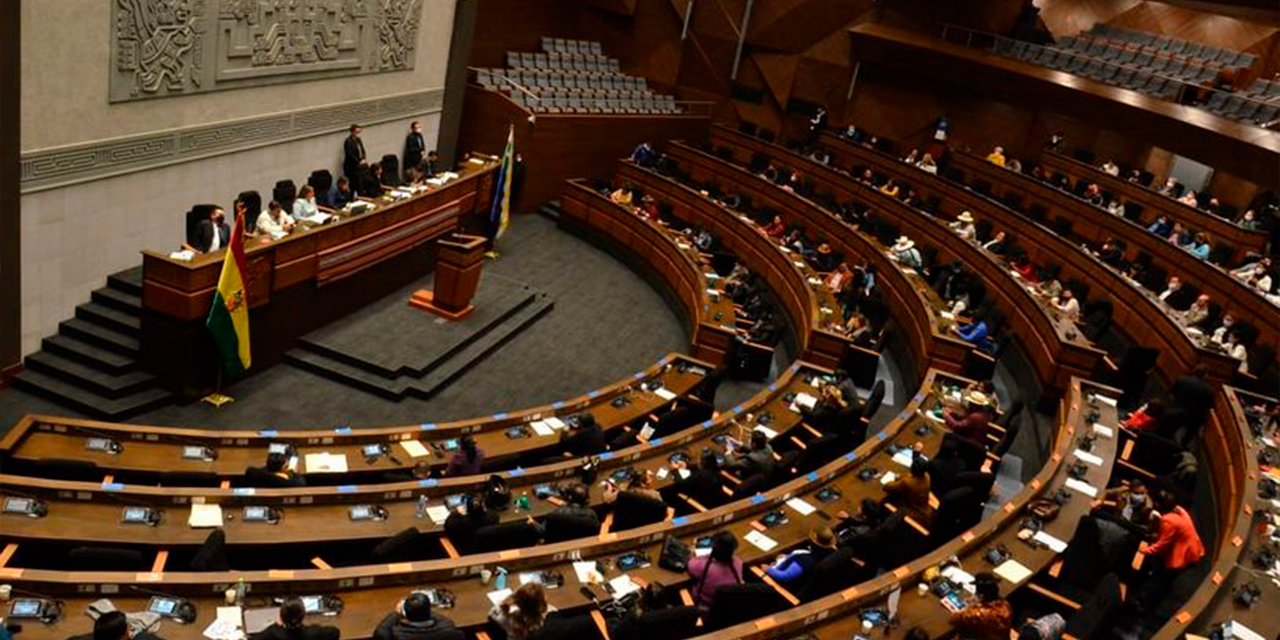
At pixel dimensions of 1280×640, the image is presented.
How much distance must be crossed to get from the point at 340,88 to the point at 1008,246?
32.3 ft

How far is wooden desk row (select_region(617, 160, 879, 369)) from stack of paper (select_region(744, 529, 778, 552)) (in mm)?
4502

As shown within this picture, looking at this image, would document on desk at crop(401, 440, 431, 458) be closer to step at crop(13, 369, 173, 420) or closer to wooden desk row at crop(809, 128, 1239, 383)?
step at crop(13, 369, 173, 420)

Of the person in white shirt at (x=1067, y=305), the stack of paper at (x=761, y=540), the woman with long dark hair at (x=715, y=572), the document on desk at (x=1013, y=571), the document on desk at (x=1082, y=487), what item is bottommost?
the stack of paper at (x=761, y=540)

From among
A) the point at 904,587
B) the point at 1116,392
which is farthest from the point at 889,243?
the point at 904,587

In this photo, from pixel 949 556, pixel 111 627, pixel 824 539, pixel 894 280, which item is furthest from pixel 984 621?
pixel 894 280

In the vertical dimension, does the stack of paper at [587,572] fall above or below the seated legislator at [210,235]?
below

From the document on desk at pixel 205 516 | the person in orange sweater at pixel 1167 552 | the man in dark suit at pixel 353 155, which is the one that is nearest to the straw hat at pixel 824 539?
the person in orange sweater at pixel 1167 552

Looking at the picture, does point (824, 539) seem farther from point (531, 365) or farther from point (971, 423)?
point (531, 365)

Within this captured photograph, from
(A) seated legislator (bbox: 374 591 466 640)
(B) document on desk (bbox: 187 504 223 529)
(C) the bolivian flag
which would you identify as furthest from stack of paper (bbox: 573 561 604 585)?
(C) the bolivian flag

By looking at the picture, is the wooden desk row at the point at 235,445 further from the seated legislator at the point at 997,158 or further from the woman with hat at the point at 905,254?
the seated legislator at the point at 997,158

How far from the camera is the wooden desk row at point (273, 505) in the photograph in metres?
5.62

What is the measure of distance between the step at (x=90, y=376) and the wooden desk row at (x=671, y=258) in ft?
19.3

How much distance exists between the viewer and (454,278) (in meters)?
11.1

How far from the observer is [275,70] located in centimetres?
1112
